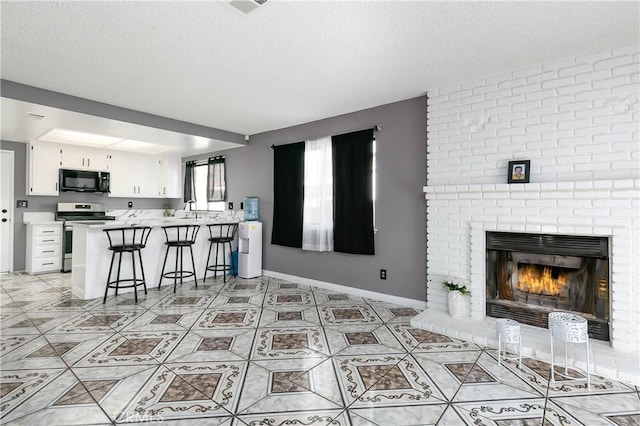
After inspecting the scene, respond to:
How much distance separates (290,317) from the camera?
3449 mm

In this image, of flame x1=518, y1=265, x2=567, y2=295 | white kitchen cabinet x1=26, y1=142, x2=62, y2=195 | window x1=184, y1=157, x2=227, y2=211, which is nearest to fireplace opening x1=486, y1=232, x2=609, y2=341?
flame x1=518, y1=265, x2=567, y2=295

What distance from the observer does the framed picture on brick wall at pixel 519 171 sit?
9.67ft

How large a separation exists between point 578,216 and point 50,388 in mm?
4068

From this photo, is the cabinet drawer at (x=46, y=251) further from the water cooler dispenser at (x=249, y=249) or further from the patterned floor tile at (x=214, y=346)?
the patterned floor tile at (x=214, y=346)

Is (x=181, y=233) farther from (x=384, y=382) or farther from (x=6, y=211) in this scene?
(x=384, y=382)

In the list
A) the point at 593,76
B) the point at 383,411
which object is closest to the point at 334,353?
the point at 383,411

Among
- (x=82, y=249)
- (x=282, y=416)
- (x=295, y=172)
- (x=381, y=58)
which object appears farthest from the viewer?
(x=295, y=172)

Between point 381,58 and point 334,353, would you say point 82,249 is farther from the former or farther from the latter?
point 381,58

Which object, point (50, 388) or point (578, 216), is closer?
point (50, 388)

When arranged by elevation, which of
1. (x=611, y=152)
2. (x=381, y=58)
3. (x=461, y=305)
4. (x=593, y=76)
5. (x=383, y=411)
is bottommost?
(x=383, y=411)

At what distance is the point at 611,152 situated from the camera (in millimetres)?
2613

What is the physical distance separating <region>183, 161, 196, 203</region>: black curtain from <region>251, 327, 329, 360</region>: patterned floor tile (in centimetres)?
473

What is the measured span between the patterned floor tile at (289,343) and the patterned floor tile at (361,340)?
97mm

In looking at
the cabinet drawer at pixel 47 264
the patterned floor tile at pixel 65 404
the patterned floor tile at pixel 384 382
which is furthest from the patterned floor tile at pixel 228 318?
the cabinet drawer at pixel 47 264
